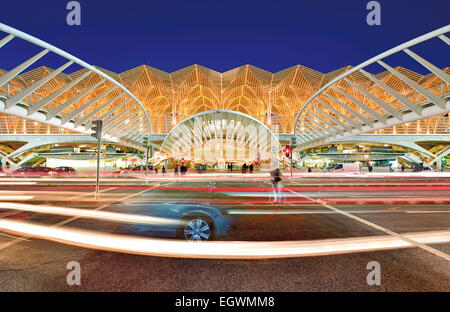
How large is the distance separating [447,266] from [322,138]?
23.8 meters

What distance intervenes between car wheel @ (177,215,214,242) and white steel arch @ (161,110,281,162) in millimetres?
27733

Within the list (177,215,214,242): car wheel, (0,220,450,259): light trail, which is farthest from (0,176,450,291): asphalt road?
(177,215,214,242): car wheel

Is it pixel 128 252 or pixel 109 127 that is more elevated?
pixel 109 127

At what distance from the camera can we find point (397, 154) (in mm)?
48031

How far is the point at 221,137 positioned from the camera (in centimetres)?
3697

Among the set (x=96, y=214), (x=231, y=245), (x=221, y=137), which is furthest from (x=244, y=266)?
(x=221, y=137)

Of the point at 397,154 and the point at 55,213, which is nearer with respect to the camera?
the point at 55,213

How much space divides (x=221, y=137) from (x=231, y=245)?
3320 cm

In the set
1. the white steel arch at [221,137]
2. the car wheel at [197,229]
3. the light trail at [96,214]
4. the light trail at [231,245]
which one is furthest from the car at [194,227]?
the white steel arch at [221,137]

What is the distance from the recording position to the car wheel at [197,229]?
14.3 ft

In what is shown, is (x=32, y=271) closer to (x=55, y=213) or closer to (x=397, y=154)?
(x=55, y=213)

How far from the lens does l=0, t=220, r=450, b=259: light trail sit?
12.6ft
